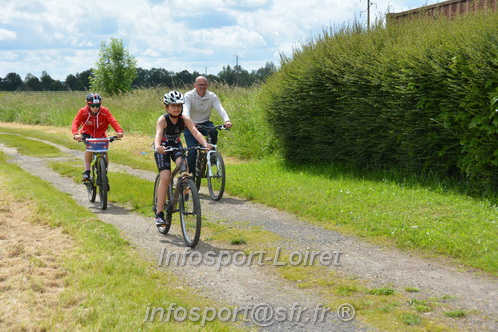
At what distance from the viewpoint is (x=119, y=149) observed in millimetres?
20625

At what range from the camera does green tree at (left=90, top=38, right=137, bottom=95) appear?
3994 cm

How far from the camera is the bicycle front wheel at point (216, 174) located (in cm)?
1030

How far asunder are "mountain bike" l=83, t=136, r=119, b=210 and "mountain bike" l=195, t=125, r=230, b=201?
5.68 feet

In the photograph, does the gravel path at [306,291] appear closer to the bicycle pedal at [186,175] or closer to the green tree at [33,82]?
the bicycle pedal at [186,175]

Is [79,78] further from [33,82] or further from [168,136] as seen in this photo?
[168,136]

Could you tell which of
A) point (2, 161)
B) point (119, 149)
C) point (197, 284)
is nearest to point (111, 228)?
point (197, 284)

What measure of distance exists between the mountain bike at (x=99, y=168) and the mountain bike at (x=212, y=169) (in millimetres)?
1730

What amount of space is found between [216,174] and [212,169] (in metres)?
0.17

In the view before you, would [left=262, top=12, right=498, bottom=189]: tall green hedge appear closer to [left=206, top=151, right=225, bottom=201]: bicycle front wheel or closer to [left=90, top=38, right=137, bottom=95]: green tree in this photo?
[left=206, top=151, right=225, bottom=201]: bicycle front wheel

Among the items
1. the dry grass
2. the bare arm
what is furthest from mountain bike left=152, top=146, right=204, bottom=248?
the dry grass

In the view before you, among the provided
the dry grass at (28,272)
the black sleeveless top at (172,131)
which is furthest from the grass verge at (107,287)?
the black sleeveless top at (172,131)

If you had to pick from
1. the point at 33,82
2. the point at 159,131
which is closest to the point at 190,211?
the point at 159,131

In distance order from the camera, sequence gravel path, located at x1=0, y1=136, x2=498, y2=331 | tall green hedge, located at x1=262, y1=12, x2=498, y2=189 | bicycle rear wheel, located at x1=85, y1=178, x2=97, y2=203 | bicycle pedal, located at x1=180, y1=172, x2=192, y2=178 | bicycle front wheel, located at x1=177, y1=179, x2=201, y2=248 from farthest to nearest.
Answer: bicycle rear wheel, located at x1=85, y1=178, x2=97, y2=203
tall green hedge, located at x1=262, y1=12, x2=498, y2=189
bicycle pedal, located at x1=180, y1=172, x2=192, y2=178
bicycle front wheel, located at x1=177, y1=179, x2=201, y2=248
gravel path, located at x1=0, y1=136, x2=498, y2=331

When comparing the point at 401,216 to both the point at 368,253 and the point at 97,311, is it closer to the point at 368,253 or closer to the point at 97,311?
the point at 368,253
